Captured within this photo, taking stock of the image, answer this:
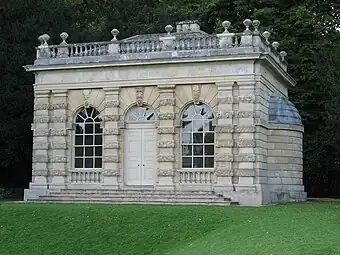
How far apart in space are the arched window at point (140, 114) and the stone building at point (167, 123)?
44 mm

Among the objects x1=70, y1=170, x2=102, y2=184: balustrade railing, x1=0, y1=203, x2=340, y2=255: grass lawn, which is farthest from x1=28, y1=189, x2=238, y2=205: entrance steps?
x1=0, y1=203, x2=340, y2=255: grass lawn

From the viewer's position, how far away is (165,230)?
19.8 meters

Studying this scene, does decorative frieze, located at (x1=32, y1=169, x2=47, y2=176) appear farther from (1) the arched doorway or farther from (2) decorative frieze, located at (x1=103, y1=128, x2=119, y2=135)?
(1) the arched doorway

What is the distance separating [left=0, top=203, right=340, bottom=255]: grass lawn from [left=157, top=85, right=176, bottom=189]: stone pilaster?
423cm

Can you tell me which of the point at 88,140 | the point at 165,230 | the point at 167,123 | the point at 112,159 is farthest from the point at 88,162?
the point at 165,230

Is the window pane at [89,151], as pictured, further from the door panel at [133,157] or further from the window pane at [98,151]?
the door panel at [133,157]

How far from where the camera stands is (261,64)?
26.4 m

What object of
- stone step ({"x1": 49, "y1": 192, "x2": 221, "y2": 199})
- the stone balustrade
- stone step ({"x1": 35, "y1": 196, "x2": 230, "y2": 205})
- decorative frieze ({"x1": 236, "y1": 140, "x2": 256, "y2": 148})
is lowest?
stone step ({"x1": 35, "y1": 196, "x2": 230, "y2": 205})

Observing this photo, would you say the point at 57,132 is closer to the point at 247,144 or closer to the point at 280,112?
the point at 247,144

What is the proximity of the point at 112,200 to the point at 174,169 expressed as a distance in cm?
272

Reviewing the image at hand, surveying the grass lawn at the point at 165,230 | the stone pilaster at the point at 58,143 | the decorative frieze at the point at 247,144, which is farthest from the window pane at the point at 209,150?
the stone pilaster at the point at 58,143

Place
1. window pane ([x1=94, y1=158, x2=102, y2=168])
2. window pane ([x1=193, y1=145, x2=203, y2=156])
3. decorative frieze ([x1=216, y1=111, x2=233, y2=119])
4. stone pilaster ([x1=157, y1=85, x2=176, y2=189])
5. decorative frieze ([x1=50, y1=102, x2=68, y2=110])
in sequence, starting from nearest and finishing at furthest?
decorative frieze ([x1=216, y1=111, x2=233, y2=119]), stone pilaster ([x1=157, y1=85, x2=176, y2=189]), window pane ([x1=193, y1=145, x2=203, y2=156]), window pane ([x1=94, y1=158, x2=102, y2=168]), decorative frieze ([x1=50, y1=102, x2=68, y2=110])

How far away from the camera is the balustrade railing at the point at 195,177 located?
2656 centimetres

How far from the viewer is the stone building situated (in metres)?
26.1
